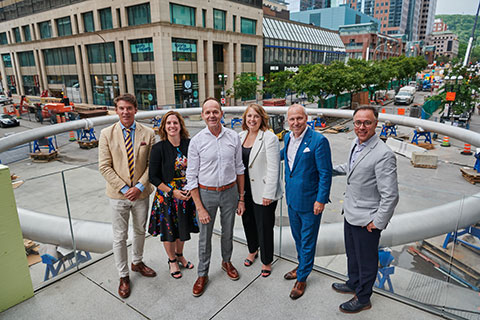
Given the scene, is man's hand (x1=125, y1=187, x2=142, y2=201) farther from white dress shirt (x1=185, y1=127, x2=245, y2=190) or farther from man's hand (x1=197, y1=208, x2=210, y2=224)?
man's hand (x1=197, y1=208, x2=210, y2=224)

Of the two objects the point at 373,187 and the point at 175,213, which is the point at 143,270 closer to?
the point at 175,213

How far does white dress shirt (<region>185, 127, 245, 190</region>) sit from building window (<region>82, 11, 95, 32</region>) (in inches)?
1884

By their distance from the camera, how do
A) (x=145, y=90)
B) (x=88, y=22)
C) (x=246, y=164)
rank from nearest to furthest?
1. (x=246, y=164)
2. (x=145, y=90)
3. (x=88, y=22)

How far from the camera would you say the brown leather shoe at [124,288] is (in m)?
3.77

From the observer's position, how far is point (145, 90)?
39938mm

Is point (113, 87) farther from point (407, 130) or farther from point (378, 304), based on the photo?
point (378, 304)

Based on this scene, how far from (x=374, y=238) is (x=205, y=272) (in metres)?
2.00

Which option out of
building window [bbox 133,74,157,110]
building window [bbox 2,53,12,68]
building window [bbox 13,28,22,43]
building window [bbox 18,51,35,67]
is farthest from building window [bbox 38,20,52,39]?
building window [bbox 133,74,157,110]

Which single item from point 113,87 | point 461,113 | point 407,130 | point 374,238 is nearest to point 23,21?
point 113,87

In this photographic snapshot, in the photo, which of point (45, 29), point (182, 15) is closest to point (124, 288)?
point (182, 15)

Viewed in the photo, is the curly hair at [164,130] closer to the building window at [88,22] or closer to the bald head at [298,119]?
the bald head at [298,119]

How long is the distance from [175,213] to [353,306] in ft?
7.66

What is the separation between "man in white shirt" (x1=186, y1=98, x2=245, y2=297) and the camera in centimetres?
369

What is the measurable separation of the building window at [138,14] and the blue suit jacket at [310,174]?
127 feet
